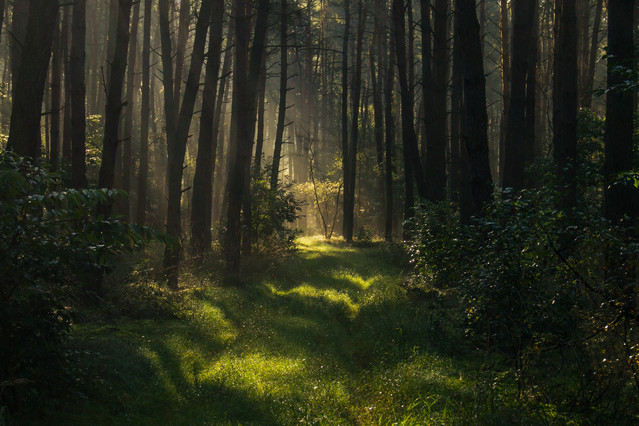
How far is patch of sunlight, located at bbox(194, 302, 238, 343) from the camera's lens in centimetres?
873

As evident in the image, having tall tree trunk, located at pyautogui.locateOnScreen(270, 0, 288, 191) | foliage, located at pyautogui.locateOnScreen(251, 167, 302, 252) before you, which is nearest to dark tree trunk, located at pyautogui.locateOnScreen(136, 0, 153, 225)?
foliage, located at pyautogui.locateOnScreen(251, 167, 302, 252)

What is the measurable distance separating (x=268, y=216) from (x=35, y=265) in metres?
14.0

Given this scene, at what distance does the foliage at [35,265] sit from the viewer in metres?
4.35

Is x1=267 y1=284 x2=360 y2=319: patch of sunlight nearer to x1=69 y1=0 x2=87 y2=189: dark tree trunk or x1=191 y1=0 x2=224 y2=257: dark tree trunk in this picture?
x1=191 y1=0 x2=224 y2=257: dark tree trunk

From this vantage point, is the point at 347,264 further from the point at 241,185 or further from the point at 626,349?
the point at 626,349

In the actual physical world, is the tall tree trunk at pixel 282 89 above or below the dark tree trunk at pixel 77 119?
above

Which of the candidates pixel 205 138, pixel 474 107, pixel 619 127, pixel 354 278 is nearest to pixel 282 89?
pixel 205 138

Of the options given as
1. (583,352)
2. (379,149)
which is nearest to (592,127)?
(583,352)

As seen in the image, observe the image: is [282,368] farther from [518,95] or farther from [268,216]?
[268,216]

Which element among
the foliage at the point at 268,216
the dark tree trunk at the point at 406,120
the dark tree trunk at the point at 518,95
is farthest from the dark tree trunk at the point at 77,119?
the dark tree trunk at the point at 406,120

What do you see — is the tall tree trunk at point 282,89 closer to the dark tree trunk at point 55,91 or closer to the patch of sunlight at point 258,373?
the dark tree trunk at point 55,91

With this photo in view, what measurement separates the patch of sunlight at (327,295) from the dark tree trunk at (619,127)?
5608 mm

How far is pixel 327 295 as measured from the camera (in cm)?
1249

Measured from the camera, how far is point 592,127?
16.5 m
